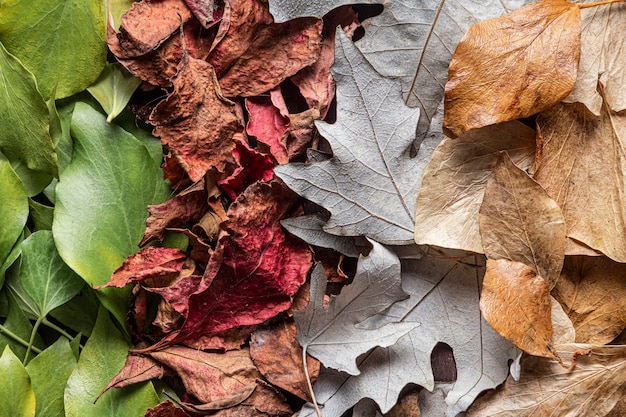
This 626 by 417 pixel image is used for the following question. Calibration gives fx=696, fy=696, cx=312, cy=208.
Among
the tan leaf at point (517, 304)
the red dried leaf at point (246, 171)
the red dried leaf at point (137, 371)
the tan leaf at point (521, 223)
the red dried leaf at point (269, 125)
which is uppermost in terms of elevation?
the red dried leaf at point (269, 125)

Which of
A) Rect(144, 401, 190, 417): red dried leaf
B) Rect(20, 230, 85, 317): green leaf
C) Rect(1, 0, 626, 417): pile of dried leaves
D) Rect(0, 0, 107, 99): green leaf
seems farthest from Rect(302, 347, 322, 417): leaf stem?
Rect(0, 0, 107, 99): green leaf

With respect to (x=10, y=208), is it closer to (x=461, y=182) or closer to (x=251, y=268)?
(x=251, y=268)

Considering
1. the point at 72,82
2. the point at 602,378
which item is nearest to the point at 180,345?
the point at 72,82

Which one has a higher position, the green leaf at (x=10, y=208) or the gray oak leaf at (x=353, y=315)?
the green leaf at (x=10, y=208)

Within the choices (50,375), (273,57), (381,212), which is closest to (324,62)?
(273,57)

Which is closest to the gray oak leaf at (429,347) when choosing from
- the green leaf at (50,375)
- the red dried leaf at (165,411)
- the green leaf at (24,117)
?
the red dried leaf at (165,411)

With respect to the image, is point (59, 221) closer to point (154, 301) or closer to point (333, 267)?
point (154, 301)

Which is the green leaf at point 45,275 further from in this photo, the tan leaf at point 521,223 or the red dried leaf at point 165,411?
the tan leaf at point 521,223

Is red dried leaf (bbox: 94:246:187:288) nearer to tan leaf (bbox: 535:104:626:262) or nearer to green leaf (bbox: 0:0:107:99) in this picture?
green leaf (bbox: 0:0:107:99)

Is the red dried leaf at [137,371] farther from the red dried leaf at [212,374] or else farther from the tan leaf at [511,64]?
the tan leaf at [511,64]
